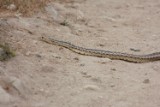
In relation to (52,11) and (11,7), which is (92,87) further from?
(52,11)

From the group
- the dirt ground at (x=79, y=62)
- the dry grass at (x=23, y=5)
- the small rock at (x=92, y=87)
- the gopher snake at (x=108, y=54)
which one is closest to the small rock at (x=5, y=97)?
the dirt ground at (x=79, y=62)

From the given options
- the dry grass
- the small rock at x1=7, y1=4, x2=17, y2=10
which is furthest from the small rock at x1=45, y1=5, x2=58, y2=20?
the small rock at x1=7, y1=4, x2=17, y2=10

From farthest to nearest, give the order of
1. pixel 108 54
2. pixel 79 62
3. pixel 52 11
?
1. pixel 52 11
2. pixel 108 54
3. pixel 79 62

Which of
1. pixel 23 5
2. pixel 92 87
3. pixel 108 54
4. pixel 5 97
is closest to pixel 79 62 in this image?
pixel 108 54

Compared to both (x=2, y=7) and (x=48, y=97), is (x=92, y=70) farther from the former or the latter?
(x=2, y=7)

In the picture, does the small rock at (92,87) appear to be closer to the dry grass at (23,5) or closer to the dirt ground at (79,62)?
the dirt ground at (79,62)
